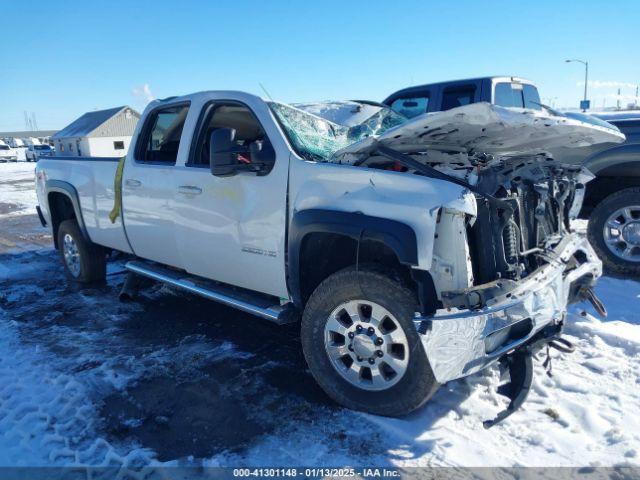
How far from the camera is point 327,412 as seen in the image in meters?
3.23

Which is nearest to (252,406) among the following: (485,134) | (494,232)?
(494,232)

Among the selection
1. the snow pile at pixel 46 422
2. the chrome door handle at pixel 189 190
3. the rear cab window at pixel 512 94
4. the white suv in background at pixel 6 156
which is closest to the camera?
the snow pile at pixel 46 422

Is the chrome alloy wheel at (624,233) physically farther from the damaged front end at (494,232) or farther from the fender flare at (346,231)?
the fender flare at (346,231)

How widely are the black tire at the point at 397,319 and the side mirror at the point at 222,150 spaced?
3.63ft

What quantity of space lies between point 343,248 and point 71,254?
14.2 feet

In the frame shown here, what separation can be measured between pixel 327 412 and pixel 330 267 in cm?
100

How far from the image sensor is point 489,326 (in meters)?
2.72

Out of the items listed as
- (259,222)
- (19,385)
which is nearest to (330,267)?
(259,222)

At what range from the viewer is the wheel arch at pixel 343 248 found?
282 cm

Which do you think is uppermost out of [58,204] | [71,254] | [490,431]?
[58,204]

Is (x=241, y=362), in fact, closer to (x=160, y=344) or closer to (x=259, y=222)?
(x=160, y=344)

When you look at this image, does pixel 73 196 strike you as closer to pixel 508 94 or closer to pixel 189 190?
pixel 189 190

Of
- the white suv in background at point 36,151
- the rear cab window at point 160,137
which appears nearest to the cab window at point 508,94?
the rear cab window at point 160,137

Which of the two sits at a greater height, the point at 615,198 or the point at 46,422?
the point at 615,198
